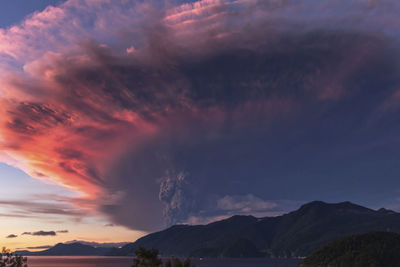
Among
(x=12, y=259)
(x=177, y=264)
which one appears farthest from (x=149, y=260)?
(x=12, y=259)

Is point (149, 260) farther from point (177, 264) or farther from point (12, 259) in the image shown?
point (12, 259)

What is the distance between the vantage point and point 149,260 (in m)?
62.3

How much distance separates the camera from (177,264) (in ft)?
193

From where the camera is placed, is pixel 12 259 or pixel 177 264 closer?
pixel 12 259

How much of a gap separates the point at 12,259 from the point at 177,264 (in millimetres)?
22992

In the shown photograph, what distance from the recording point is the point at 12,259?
5491 centimetres

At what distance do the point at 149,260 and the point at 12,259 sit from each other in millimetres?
19623

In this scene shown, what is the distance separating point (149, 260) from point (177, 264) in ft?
19.3

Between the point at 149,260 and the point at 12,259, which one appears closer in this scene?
the point at 12,259
